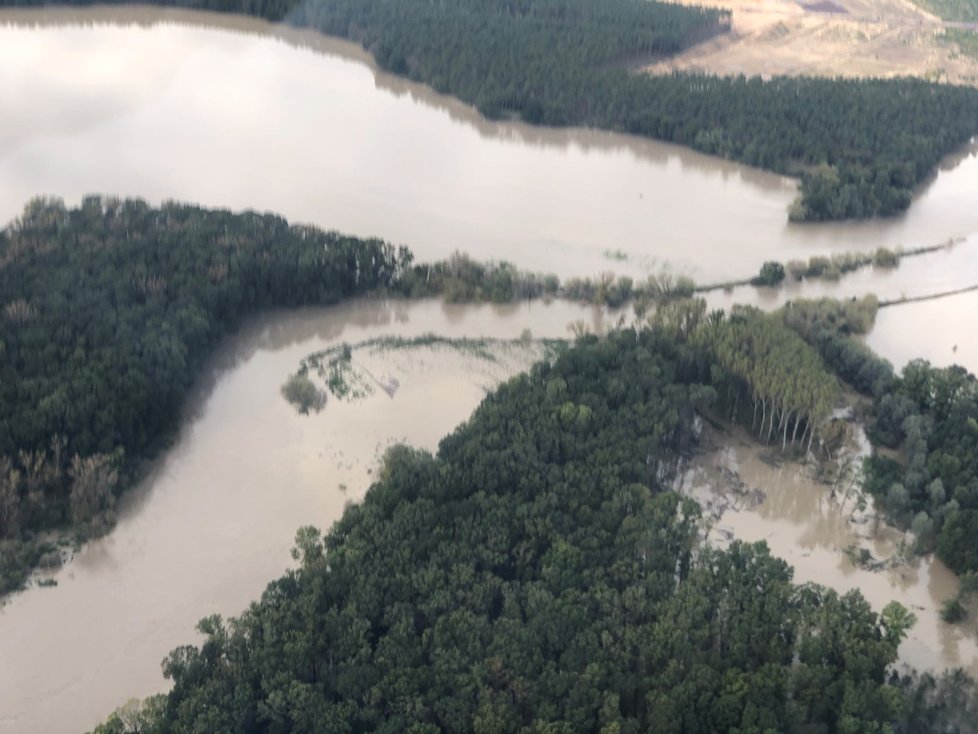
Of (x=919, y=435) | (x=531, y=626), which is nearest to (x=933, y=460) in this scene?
(x=919, y=435)

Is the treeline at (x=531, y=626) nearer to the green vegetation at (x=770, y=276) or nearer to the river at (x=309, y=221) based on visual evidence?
the river at (x=309, y=221)

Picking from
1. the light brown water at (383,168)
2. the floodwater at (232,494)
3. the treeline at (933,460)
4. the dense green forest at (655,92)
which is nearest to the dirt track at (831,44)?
the dense green forest at (655,92)

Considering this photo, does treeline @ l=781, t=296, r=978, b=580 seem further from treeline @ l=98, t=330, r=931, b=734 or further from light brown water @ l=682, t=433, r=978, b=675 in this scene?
treeline @ l=98, t=330, r=931, b=734

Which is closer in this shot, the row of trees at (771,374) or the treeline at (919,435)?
the treeline at (919,435)

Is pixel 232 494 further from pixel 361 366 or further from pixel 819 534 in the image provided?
pixel 819 534

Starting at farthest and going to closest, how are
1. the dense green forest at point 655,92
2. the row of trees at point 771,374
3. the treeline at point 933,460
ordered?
the dense green forest at point 655,92
the row of trees at point 771,374
the treeline at point 933,460

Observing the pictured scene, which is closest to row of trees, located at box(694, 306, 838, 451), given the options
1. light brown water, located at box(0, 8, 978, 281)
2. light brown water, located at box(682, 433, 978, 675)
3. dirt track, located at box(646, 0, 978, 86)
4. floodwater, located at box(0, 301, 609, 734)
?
light brown water, located at box(682, 433, 978, 675)
